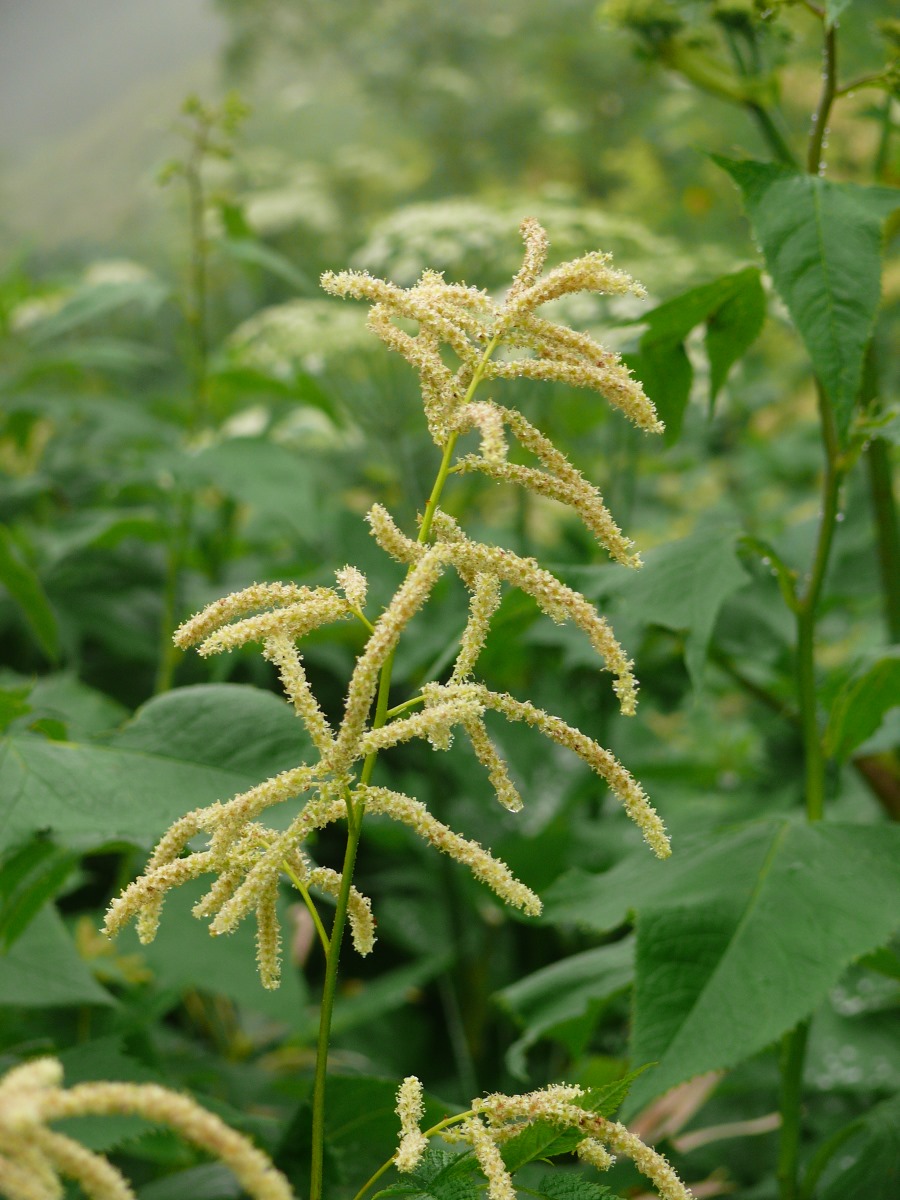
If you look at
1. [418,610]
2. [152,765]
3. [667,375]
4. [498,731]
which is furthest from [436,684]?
[498,731]

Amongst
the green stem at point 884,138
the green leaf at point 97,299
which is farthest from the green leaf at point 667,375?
the green leaf at point 97,299

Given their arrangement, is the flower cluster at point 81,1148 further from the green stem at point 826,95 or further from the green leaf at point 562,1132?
the green stem at point 826,95

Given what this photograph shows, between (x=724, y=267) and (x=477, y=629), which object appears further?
(x=724, y=267)

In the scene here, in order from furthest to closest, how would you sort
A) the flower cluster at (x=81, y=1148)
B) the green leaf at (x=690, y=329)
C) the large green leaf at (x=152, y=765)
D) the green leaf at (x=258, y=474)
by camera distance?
1. the green leaf at (x=258, y=474)
2. the green leaf at (x=690, y=329)
3. the large green leaf at (x=152, y=765)
4. the flower cluster at (x=81, y=1148)

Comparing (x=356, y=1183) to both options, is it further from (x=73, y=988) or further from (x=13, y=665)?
(x=13, y=665)

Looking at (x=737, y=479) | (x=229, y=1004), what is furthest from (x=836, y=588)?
(x=737, y=479)

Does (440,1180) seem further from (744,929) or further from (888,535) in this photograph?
(888,535)

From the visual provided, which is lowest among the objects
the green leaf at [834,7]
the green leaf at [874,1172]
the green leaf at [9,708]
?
the green leaf at [874,1172]
